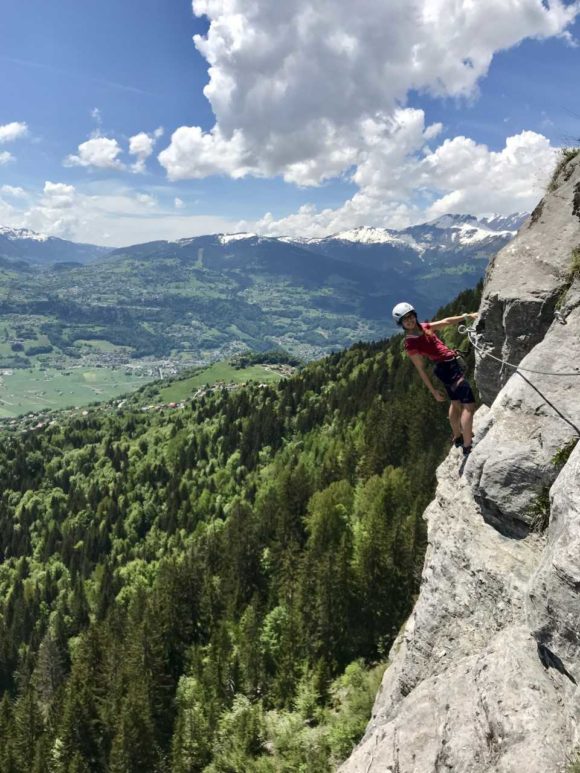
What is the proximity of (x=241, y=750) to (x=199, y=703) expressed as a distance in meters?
16.7

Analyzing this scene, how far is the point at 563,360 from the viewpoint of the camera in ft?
52.8

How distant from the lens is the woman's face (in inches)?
737

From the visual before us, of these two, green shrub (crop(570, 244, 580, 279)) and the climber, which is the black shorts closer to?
the climber

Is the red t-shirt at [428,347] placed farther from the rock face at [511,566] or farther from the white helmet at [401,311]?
the rock face at [511,566]

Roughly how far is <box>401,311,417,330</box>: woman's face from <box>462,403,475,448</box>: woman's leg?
147 inches

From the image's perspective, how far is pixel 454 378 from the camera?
1930 cm

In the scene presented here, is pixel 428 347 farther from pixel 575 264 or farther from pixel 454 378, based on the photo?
pixel 575 264

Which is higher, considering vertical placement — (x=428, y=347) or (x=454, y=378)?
(x=428, y=347)

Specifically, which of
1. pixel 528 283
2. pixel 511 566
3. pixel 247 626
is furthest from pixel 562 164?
pixel 247 626

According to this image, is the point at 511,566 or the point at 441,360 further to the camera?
the point at 441,360

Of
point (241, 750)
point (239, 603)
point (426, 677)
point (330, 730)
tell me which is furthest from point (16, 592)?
point (426, 677)

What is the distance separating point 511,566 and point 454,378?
6886 mm

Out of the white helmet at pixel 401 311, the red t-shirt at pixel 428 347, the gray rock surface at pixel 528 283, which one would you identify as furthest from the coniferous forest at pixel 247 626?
the white helmet at pixel 401 311

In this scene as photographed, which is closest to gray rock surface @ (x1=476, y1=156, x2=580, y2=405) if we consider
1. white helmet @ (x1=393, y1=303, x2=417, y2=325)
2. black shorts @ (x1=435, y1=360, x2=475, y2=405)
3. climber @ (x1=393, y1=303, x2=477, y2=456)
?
climber @ (x1=393, y1=303, x2=477, y2=456)
